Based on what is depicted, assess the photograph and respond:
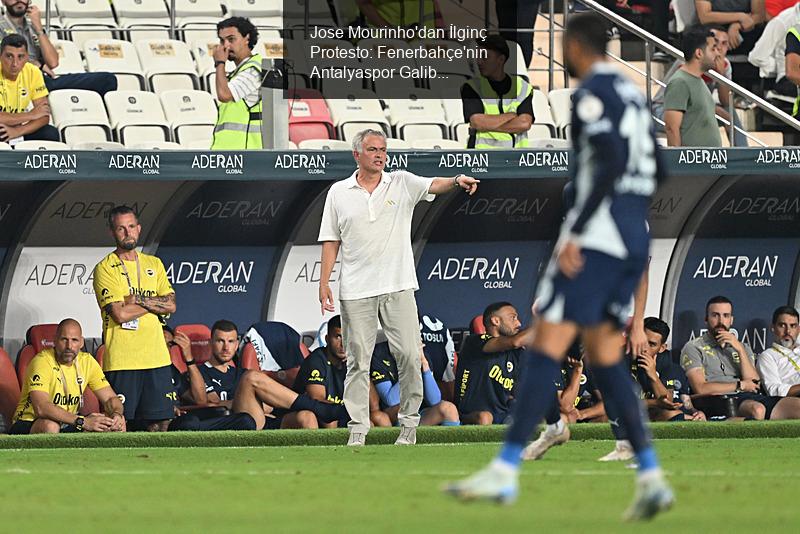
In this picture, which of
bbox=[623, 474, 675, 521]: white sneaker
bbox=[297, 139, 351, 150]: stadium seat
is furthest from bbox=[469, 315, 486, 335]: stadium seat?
bbox=[623, 474, 675, 521]: white sneaker

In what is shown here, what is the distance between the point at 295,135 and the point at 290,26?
1476mm

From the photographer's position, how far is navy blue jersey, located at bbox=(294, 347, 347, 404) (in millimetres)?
13070

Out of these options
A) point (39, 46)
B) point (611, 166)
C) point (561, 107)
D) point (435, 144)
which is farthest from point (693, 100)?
point (611, 166)

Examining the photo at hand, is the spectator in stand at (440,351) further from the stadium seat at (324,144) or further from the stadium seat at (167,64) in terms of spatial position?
the stadium seat at (167,64)

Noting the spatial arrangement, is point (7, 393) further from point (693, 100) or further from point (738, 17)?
point (738, 17)

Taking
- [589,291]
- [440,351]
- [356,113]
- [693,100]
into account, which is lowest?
[440,351]

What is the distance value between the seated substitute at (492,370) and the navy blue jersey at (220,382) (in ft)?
6.16

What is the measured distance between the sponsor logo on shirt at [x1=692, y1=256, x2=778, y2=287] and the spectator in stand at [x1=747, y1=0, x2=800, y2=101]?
207cm

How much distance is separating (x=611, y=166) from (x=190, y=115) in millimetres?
9241

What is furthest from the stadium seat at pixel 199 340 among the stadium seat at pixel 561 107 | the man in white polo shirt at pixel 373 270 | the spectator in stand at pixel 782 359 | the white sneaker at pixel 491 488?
the white sneaker at pixel 491 488

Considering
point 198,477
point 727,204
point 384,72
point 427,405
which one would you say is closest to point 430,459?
point 198,477

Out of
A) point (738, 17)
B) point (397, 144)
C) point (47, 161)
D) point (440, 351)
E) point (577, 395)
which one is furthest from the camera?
point (738, 17)

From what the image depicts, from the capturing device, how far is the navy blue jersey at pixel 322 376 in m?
13.1

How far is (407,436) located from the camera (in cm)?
1120
